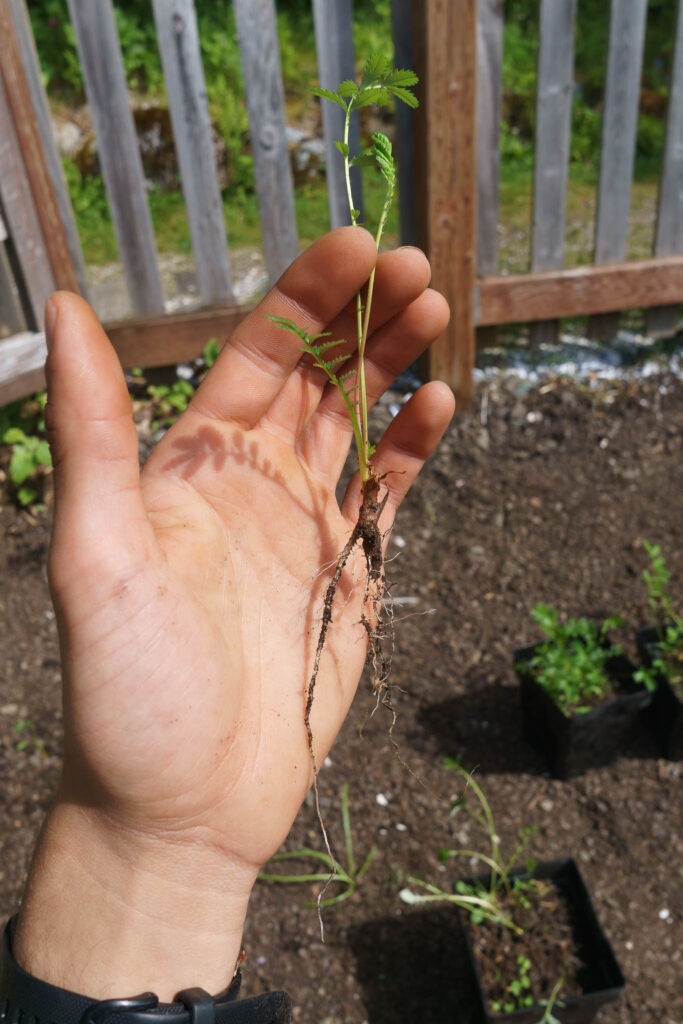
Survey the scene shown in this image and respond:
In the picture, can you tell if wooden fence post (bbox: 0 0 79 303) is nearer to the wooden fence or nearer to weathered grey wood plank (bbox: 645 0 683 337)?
the wooden fence

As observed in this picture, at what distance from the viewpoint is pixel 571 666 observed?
8.82 ft

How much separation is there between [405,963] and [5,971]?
4.38 ft

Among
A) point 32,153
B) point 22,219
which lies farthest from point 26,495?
point 32,153

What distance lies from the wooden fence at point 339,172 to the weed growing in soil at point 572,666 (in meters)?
1.94

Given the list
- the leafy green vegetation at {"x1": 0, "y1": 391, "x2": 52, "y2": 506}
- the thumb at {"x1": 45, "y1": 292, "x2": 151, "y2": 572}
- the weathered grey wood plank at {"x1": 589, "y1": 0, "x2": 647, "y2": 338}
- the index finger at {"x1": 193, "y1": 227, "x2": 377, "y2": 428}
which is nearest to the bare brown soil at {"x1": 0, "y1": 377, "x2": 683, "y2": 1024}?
the leafy green vegetation at {"x1": 0, "y1": 391, "x2": 52, "y2": 506}

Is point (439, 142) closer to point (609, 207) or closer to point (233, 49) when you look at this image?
point (609, 207)

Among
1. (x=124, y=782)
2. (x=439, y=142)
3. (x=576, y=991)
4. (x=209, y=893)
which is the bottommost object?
(x=576, y=991)

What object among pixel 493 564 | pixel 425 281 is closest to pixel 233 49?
pixel 493 564

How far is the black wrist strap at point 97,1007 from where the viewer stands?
138 cm

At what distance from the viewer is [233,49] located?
27.0 feet

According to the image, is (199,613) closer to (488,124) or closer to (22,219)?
(22,219)

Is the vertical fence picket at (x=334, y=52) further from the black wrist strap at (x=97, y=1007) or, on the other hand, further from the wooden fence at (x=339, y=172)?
the black wrist strap at (x=97, y=1007)

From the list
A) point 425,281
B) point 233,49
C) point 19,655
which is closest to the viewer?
point 425,281

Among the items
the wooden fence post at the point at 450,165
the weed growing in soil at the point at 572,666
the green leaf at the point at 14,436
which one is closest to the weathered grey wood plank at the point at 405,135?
the wooden fence post at the point at 450,165
